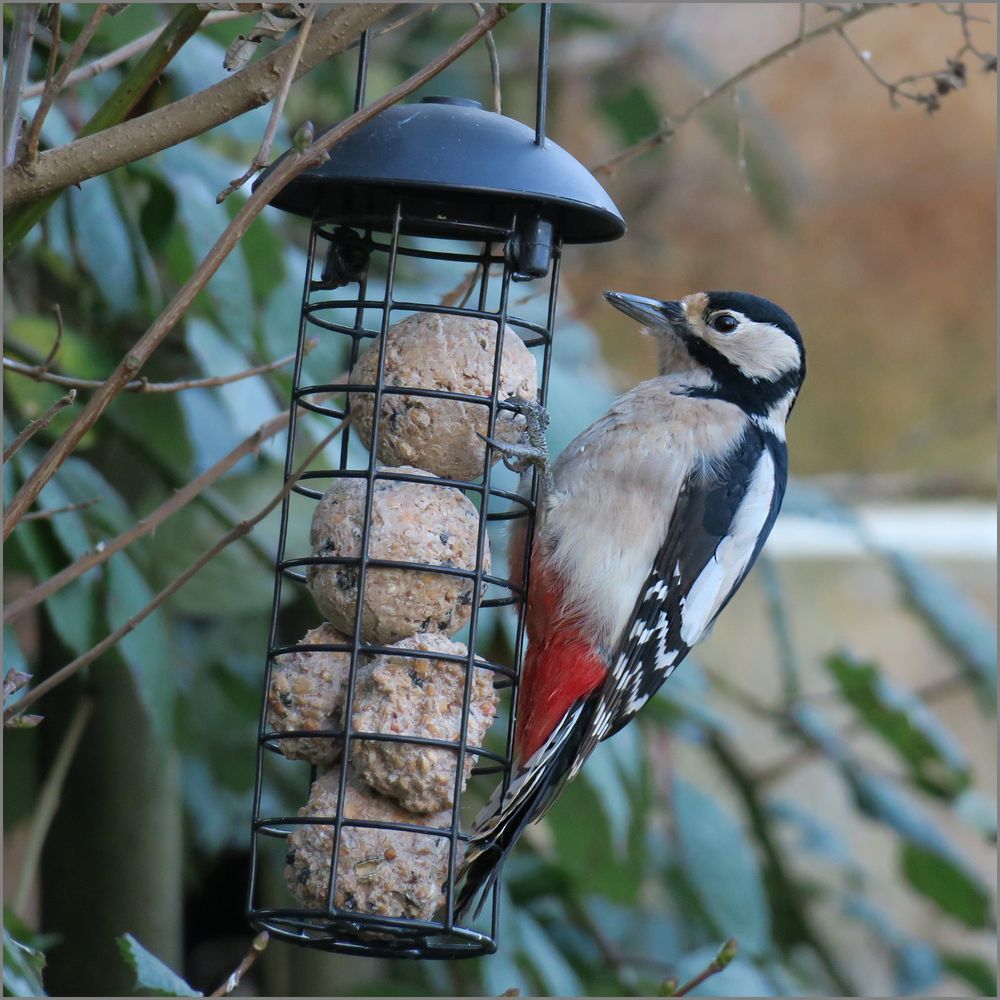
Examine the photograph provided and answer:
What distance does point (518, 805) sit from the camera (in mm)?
2754

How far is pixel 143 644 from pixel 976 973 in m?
3.18

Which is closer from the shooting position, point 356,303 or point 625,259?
point 356,303

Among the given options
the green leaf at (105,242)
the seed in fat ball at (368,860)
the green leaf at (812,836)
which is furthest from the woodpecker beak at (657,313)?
the green leaf at (812,836)

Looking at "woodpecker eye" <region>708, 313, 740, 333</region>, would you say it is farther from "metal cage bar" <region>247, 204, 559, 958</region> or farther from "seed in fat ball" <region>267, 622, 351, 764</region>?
"seed in fat ball" <region>267, 622, 351, 764</region>

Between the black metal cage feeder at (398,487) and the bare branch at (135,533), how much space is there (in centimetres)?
11

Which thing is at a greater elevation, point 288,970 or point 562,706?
point 562,706

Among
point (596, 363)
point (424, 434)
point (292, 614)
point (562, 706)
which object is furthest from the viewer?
point (596, 363)

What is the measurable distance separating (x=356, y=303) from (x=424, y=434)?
0.96ft

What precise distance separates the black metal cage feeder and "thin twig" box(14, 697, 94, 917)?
35.4 inches

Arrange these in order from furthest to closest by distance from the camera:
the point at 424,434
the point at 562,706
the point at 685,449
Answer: the point at 685,449
the point at 562,706
the point at 424,434

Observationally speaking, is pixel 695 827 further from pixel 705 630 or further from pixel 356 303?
pixel 356 303

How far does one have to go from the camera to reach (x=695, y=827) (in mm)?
4496

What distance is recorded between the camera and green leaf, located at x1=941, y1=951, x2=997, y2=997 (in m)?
4.78

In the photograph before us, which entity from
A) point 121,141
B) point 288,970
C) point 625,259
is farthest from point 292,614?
point 625,259
